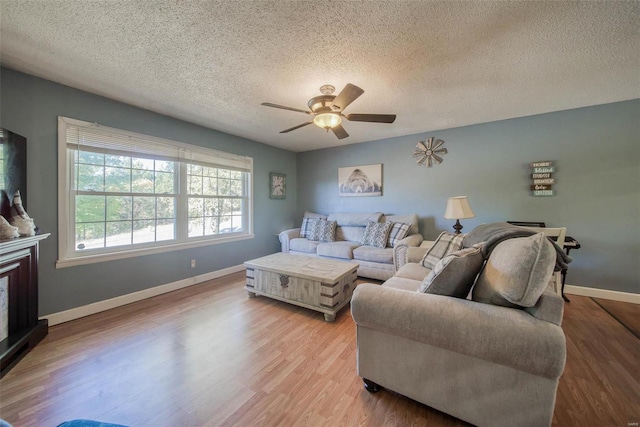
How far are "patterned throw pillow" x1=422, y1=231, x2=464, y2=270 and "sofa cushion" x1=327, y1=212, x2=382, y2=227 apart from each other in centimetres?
162

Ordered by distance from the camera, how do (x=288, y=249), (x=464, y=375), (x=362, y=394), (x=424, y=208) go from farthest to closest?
(x=288, y=249) → (x=424, y=208) → (x=362, y=394) → (x=464, y=375)

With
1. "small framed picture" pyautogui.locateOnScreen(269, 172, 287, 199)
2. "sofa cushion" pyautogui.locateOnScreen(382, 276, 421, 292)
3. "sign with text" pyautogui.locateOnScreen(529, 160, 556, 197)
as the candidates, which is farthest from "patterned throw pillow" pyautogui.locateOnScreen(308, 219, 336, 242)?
"sign with text" pyautogui.locateOnScreen(529, 160, 556, 197)

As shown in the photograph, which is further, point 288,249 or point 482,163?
point 288,249

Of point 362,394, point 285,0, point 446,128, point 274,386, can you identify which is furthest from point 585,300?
point 285,0

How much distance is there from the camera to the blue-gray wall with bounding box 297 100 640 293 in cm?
277

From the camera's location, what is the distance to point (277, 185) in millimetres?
4883

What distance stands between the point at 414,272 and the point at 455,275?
1015 mm

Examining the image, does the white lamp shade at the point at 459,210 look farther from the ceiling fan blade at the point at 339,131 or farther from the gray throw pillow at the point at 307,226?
the gray throw pillow at the point at 307,226

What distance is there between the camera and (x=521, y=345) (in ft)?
3.43

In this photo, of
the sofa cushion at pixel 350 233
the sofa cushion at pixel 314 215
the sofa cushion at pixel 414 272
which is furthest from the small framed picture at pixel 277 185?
the sofa cushion at pixel 414 272

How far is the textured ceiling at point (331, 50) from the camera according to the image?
1.45 m

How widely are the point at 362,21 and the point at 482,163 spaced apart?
9.81ft

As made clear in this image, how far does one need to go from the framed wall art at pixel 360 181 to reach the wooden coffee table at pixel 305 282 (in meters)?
2.05

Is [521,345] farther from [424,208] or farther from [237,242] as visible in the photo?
[237,242]
